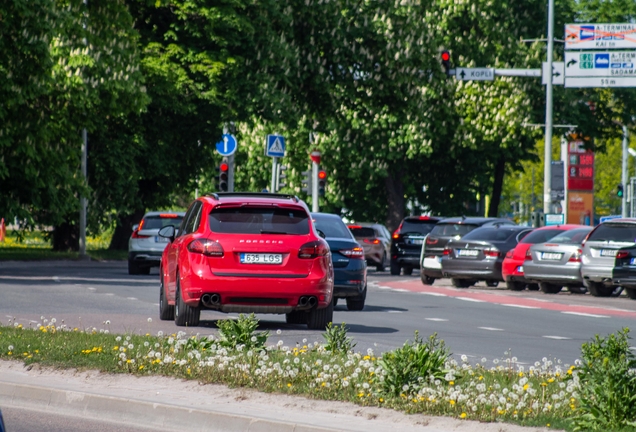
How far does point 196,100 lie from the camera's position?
40.1 m

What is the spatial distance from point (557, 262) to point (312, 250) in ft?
47.5

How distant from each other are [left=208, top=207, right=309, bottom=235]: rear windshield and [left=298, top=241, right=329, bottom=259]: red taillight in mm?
215

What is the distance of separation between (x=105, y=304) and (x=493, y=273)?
12452 mm

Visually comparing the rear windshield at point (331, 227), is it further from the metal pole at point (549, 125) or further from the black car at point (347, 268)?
the metal pole at point (549, 125)

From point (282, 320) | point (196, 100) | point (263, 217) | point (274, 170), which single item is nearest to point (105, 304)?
point (282, 320)

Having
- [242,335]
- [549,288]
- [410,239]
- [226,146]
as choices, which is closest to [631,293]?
[549,288]

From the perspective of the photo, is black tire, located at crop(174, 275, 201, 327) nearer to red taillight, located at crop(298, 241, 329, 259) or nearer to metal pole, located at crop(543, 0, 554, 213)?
red taillight, located at crop(298, 241, 329, 259)

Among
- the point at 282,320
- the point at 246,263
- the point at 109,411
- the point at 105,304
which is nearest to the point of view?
the point at 109,411

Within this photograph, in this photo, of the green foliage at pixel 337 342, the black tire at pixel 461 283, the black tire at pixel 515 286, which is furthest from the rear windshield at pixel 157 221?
the green foliage at pixel 337 342

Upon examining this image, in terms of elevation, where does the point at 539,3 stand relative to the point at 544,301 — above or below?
above

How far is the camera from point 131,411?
30.3 feet

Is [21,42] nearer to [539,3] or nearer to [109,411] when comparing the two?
[109,411]

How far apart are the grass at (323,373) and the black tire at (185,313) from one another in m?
2.93

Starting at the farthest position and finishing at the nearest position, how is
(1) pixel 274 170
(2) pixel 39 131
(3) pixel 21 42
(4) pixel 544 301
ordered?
(1) pixel 274 170 < (2) pixel 39 131 < (3) pixel 21 42 < (4) pixel 544 301
